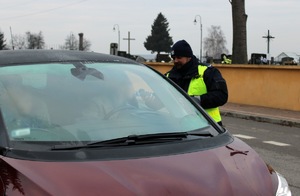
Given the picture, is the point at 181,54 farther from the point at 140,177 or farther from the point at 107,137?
the point at 140,177

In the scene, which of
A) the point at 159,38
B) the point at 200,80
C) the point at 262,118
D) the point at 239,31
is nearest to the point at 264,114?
the point at 262,118

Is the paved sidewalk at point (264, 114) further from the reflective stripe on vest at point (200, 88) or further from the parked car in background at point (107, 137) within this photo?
the parked car in background at point (107, 137)

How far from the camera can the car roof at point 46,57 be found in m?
3.02

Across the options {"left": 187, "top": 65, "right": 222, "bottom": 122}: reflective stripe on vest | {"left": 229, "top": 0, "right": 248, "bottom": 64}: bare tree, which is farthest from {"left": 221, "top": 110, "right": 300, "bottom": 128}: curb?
{"left": 187, "top": 65, "right": 222, "bottom": 122}: reflective stripe on vest

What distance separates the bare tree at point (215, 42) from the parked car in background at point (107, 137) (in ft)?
410

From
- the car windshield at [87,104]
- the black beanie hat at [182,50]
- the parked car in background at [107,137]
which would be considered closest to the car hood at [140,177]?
the parked car in background at [107,137]

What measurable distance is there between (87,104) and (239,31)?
16166mm

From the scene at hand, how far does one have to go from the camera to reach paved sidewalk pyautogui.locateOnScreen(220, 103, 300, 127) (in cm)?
1215

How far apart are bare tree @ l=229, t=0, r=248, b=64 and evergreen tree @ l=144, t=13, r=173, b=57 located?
325ft

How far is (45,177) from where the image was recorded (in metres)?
2.07

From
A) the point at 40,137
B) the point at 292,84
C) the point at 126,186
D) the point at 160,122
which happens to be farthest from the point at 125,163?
the point at 292,84

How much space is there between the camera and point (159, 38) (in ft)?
389

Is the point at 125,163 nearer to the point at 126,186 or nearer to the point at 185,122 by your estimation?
the point at 126,186

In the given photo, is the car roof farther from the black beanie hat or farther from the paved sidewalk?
the paved sidewalk
